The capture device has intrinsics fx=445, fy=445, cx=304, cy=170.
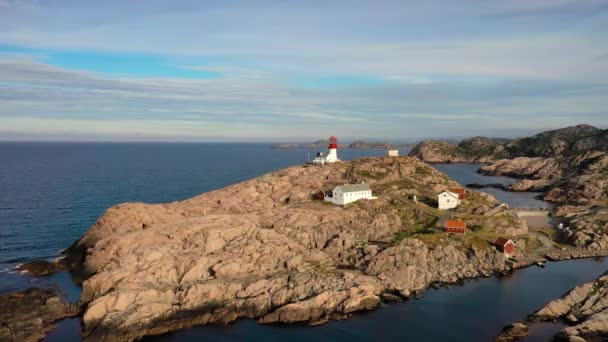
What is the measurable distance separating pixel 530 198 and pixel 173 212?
348 ft

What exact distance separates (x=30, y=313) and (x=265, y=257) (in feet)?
93.7

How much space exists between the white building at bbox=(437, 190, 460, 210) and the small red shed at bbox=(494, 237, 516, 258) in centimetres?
1429

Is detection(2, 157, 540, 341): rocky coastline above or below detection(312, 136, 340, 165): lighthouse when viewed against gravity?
below

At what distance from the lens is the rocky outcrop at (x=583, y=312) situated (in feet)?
153

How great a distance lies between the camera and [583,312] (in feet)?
168

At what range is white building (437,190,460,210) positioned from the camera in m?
84.7

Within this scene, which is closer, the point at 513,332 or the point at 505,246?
the point at 513,332

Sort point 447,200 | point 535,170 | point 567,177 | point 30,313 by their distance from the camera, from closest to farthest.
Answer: point 30,313 → point 447,200 → point 567,177 → point 535,170

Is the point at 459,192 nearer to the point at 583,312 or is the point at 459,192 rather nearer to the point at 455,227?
the point at 455,227

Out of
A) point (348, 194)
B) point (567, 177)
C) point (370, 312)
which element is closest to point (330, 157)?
point (348, 194)

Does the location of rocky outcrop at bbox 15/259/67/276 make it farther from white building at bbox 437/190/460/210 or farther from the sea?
white building at bbox 437/190/460/210

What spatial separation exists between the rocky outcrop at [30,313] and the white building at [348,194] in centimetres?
4468

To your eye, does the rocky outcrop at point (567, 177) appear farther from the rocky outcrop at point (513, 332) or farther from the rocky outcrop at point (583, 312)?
the rocky outcrop at point (513, 332)

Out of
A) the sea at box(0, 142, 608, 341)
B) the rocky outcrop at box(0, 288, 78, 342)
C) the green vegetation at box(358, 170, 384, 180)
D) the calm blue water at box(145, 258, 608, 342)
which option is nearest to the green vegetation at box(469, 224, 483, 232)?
the sea at box(0, 142, 608, 341)
